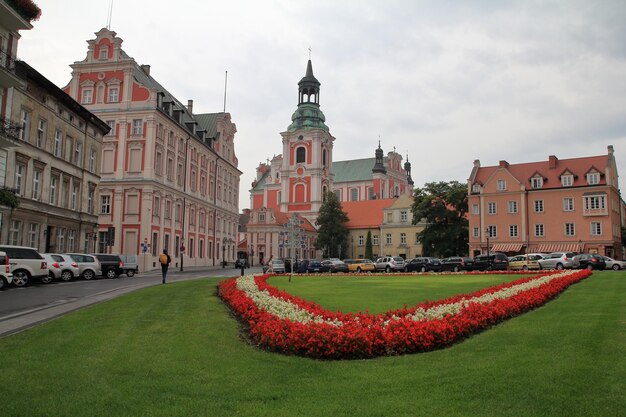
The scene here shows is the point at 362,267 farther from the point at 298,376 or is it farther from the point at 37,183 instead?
the point at 298,376

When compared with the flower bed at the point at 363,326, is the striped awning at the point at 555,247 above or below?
above

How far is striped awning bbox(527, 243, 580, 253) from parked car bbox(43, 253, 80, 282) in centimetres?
5096

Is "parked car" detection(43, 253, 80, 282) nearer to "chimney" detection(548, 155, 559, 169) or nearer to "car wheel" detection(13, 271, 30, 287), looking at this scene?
"car wheel" detection(13, 271, 30, 287)

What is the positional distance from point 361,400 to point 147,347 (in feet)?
14.9

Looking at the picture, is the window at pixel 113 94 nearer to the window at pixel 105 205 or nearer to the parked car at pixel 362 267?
the window at pixel 105 205

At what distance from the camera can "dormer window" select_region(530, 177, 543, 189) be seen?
6494 centimetres

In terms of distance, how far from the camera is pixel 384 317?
1123 cm

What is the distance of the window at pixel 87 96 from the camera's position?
57.7 meters

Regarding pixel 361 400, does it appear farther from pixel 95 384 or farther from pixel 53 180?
pixel 53 180

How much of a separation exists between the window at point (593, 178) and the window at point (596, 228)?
16.1ft

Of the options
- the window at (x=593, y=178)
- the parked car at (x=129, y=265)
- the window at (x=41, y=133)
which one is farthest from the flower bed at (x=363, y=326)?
the window at (x=593, y=178)

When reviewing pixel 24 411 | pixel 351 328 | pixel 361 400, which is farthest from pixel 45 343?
pixel 361 400

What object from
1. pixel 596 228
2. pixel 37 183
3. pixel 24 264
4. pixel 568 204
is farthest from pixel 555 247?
pixel 24 264

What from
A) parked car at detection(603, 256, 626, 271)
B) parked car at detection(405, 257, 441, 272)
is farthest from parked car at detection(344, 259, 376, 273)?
parked car at detection(603, 256, 626, 271)
